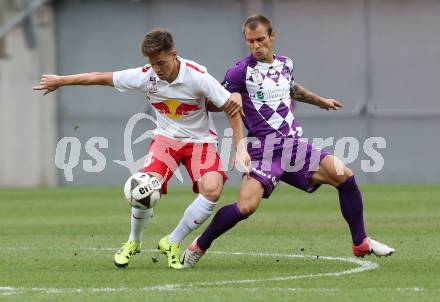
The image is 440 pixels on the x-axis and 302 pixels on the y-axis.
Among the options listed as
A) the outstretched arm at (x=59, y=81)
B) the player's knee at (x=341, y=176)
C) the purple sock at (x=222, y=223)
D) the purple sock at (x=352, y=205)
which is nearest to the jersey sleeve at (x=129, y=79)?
the outstretched arm at (x=59, y=81)

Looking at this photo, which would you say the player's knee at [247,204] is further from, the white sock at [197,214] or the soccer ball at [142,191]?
the soccer ball at [142,191]

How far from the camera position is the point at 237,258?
10492 mm

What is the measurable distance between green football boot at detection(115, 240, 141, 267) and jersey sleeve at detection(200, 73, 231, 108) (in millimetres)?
1267

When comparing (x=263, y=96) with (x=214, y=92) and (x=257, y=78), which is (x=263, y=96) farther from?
(x=214, y=92)

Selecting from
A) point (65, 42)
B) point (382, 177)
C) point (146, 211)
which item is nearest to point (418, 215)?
point (146, 211)

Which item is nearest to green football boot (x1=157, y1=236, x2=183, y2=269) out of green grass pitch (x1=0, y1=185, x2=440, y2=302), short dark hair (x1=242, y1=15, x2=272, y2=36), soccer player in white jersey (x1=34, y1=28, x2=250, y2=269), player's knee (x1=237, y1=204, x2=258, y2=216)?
soccer player in white jersey (x1=34, y1=28, x2=250, y2=269)

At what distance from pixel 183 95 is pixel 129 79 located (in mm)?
438

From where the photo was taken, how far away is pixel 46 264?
33.1ft

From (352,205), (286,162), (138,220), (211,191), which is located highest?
(286,162)

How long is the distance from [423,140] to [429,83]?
116 centimetres

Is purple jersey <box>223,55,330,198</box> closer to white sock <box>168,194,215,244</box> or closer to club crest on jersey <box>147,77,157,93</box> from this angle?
white sock <box>168,194,215,244</box>

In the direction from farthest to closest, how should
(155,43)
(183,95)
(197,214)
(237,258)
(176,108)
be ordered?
(237,258), (176,108), (183,95), (197,214), (155,43)

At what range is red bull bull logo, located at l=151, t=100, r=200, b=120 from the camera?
998 cm

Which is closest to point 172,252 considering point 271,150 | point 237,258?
point 237,258
